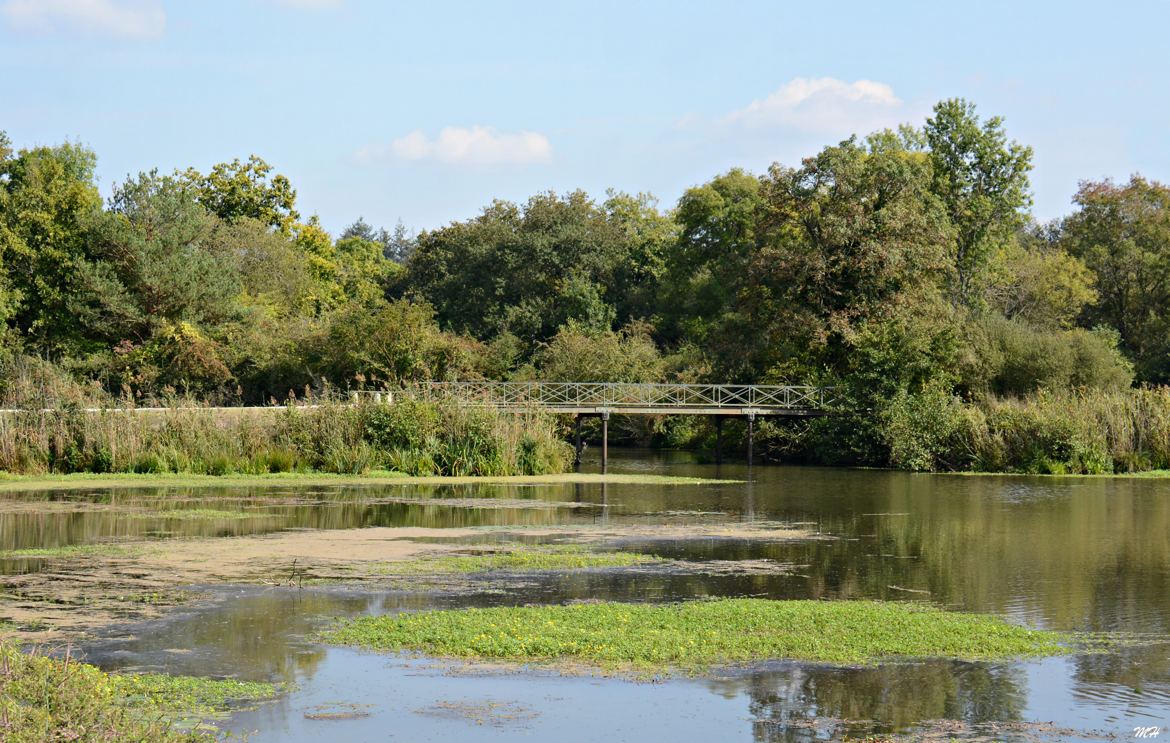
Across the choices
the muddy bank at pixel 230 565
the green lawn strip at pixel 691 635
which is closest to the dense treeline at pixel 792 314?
the muddy bank at pixel 230 565

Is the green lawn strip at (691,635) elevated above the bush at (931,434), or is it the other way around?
the bush at (931,434)

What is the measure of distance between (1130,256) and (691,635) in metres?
57.0

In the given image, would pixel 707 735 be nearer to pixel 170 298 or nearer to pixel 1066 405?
pixel 1066 405

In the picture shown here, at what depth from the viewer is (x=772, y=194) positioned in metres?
51.9

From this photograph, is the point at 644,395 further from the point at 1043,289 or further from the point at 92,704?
the point at 92,704

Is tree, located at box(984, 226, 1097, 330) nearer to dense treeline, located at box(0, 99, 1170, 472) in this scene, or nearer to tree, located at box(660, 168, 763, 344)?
dense treeline, located at box(0, 99, 1170, 472)

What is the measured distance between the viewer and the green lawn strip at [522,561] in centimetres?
1884

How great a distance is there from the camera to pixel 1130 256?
6406 centimetres

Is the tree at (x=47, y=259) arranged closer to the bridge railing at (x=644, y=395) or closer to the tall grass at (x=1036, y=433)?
the bridge railing at (x=644, y=395)

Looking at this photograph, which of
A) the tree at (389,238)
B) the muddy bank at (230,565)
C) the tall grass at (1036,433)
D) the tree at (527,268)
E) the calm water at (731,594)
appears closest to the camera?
the calm water at (731,594)

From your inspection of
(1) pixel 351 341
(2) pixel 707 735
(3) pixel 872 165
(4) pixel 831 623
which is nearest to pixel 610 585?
(4) pixel 831 623

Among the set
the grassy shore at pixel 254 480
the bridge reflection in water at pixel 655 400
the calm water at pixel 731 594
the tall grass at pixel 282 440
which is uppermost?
the bridge reflection in water at pixel 655 400

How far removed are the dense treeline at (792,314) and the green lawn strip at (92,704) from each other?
25.1 m

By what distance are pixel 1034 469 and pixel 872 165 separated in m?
15.5
